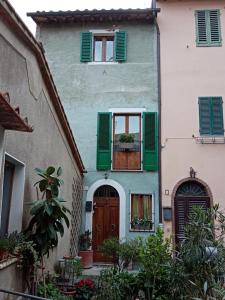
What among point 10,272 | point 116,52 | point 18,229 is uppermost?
point 116,52

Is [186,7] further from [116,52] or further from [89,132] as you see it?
[89,132]

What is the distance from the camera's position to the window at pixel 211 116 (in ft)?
37.9

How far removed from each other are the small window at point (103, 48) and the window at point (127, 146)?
2.66m

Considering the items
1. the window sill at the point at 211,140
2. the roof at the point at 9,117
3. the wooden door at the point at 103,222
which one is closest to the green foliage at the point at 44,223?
the roof at the point at 9,117

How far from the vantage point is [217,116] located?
1166 cm

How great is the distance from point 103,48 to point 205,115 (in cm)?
456

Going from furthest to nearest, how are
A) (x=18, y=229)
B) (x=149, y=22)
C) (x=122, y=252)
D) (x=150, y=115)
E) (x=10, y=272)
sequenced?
(x=149, y=22) < (x=150, y=115) < (x=122, y=252) < (x=18, y=229) < (x=10, y=272)

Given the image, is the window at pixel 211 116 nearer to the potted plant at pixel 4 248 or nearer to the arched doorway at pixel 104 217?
the arched doorway at pixel 104 217

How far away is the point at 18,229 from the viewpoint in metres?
5.16

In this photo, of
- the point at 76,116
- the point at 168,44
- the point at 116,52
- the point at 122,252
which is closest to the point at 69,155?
the point at 122,252

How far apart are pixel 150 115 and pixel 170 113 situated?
71 centimetres

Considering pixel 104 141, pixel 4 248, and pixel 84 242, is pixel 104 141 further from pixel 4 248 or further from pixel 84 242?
pixel 4 248

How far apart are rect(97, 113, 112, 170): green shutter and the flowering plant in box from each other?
17.3 ft

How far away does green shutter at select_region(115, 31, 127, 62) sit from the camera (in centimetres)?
1231
